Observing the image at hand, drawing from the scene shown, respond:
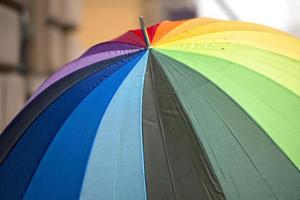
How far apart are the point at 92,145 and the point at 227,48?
0.55m

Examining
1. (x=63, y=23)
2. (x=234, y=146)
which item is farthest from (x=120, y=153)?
(x=63, y=23)

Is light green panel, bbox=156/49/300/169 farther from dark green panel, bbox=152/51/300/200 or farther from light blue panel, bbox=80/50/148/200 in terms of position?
light blue panel, bbox=80/50/148/200

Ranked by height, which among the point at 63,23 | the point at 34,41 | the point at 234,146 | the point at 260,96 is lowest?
the point at 234,146

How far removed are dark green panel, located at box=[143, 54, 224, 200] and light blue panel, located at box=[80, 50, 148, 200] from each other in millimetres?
25

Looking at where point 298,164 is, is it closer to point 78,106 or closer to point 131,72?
point 131,72

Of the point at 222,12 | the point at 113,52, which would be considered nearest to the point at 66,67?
Answer: the point at 113,52

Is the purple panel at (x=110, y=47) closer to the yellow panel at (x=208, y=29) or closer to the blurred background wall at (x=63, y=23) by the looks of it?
the yellow panel at (x=208, y=29)

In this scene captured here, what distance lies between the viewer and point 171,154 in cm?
144

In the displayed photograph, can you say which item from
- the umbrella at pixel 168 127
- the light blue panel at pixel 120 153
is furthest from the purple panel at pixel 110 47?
the light blue panel at pixel 120 153

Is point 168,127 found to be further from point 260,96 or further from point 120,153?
A: point 260,96

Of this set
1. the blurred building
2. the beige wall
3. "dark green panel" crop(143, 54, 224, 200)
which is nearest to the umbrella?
"dark green panel" crop(143, 54, 224, 200)

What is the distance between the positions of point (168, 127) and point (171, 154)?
0.26 ft

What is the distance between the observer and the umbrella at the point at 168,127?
143 centimetres

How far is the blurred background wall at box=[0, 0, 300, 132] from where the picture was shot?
4430mm
